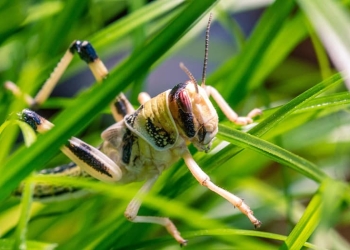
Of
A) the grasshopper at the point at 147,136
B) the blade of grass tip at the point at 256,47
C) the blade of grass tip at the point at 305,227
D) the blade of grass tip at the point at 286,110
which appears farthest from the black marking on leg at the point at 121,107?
the blade of grass tip at the point at 305,227

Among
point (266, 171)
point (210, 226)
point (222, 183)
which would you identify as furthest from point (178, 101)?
point (266, 171)

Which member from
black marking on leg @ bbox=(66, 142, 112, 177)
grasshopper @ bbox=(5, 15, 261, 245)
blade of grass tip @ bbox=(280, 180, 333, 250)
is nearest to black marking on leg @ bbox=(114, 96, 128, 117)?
grasshopper @ bbox=(5, 15, 261, 245)

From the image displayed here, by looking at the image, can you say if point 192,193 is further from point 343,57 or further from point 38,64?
point 343,57

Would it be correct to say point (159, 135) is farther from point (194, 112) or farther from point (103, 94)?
point (103, 94)

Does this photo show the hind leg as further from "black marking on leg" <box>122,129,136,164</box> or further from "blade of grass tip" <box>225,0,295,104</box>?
"blade of grass tip" <box>225,0,295,104</box>

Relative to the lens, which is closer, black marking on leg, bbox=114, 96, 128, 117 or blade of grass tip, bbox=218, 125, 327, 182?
blade of grass tip, bbox=218, 125, 327, 182

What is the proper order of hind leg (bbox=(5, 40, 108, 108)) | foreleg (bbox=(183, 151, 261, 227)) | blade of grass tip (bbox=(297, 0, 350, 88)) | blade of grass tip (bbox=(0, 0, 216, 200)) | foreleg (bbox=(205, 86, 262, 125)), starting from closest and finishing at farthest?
blade of grass tip (bbox=(297, 0, 350, 88)) → blade of grass tip (bbox=(0, 0, 216, 200)) → foreleg (bbox=(183, 151, 261, 227)) → foreleg (bbox=(205, 86, 262, 125)) → hind leg (bbox=(5, 40, 108, 108))
